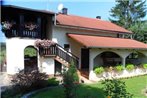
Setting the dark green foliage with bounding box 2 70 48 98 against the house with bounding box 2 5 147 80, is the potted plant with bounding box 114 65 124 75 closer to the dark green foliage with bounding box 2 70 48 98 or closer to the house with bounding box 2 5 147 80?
the house with bounding box 2 5 147 80

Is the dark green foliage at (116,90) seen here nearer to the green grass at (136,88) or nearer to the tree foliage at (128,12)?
the green grass at (136,88)

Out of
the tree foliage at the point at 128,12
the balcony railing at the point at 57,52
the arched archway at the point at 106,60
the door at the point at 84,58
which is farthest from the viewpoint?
the tree foliage at the point at 128,12

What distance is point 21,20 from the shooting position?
2023 centimetres

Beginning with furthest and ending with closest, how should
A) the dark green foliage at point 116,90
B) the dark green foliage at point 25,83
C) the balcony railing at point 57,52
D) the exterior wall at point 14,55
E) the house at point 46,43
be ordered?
1. the balcony railing at point 57,52
2. the house at point 46,43
3. the exterior wall at point 14,55
4. the dark green foliage at point 25,83
5. the dark green foliage at point 116,90

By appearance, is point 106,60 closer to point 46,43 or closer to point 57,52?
point 57,52

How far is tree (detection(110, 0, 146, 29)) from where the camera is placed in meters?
50.1

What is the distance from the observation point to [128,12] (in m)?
50.6

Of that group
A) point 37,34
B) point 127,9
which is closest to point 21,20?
point 37,34

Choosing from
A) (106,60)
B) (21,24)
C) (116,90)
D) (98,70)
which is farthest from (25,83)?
(106,60)

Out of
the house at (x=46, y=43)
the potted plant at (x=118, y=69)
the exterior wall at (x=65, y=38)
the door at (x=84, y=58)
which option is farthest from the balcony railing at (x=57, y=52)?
the potted plant at (x=118, y=69)

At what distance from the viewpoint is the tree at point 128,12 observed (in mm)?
50141

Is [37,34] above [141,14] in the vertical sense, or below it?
below

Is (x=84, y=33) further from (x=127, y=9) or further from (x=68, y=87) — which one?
(x=127, y=9)

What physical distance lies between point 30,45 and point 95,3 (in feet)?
20.6
